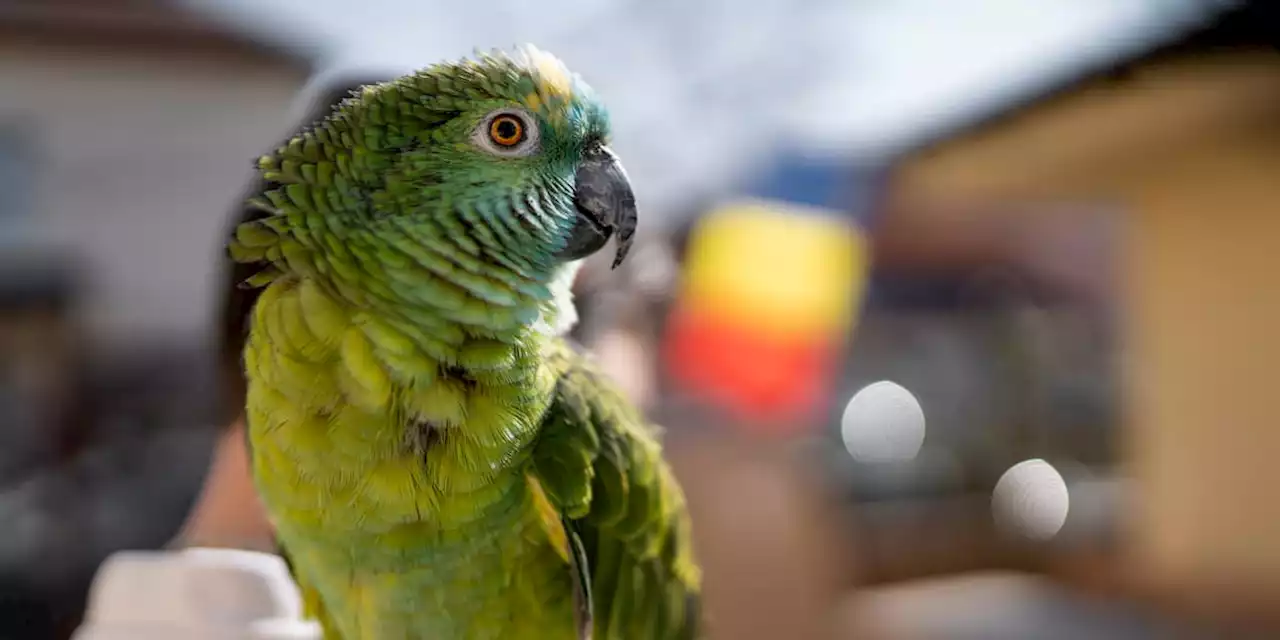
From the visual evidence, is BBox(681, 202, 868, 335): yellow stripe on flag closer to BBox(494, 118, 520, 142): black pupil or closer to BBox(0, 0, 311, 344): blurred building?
BBox(0, 0, 311, 344): blurred building

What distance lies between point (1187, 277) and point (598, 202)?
2.22 metres

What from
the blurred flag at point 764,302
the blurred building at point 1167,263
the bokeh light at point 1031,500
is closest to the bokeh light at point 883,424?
the bokeh light at point 1031,500

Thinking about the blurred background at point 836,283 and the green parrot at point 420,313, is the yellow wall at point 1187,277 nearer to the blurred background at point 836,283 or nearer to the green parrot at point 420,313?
the blurred background at point 836,283

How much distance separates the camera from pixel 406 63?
464 mm

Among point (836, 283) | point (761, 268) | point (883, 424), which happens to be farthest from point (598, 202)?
point (883, 424)

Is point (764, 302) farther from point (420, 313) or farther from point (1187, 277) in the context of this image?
point (1187, 277)

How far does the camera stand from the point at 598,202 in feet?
1.51

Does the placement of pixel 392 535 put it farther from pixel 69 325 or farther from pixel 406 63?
pixel 69 325

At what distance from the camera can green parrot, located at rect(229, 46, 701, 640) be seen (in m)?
0.43

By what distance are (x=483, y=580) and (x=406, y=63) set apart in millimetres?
278

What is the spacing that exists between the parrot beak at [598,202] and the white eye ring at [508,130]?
0.10 feet

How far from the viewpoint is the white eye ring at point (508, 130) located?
1.43ft

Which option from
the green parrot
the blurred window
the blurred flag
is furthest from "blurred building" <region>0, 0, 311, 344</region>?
the blurred flag

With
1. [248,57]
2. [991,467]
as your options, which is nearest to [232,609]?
[248,57]
